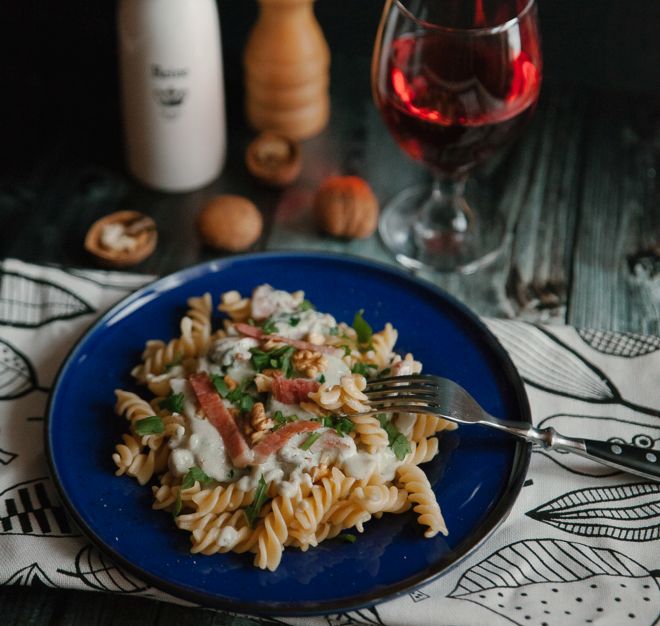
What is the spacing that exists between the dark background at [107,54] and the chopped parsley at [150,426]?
4.23 ft

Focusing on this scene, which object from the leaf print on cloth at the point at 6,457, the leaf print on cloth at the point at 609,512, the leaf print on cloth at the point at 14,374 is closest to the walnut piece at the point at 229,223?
the leaf print on cloth at the point at 14,374

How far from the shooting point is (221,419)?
5.47ft

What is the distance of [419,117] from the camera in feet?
6.87

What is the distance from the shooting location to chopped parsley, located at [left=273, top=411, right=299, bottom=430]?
5.37 feet

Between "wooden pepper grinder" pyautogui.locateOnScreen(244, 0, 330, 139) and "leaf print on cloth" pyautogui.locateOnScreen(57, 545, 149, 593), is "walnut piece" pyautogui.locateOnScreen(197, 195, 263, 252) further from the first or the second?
"leaf print on cloth" pyautogui.locateOnScreen(57, 545, 149, 593)

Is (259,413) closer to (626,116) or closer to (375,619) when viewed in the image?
(375,619)

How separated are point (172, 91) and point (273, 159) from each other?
351 millimetres

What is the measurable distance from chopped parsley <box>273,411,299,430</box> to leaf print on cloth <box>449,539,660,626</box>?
1.33 ft

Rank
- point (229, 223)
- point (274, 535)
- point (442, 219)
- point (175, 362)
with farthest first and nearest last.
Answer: point (442, 219), point (229, 223), point (175, 362), point (274, 535)

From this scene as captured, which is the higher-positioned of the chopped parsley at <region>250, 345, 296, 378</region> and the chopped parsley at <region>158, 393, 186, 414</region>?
the chopped parsley at <region>250, 345, 296, 378</region>

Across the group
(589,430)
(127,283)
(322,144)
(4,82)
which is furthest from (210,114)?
(589,430)

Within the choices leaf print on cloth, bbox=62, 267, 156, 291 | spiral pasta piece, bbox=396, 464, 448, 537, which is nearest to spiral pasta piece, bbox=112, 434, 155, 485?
spiral pasta piece, bbox=396, 464, 448, 537

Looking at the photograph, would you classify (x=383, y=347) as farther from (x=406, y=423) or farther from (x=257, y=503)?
(x=257, y=503)

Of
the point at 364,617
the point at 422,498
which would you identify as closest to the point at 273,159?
the point at 422,498
